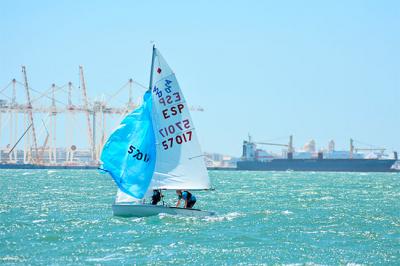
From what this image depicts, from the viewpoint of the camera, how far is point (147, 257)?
23422 millimetres

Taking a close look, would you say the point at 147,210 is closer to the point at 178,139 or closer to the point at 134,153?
the point at 134,153

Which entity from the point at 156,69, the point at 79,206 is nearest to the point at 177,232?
the point at 156,69

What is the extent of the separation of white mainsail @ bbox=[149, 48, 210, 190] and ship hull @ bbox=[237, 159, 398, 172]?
14185 centimetres

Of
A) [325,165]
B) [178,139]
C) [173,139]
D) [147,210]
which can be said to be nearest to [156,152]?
[173,139]

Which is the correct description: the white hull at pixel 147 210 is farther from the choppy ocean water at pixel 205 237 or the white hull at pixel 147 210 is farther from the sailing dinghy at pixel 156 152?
the choppy ocean water at pixel 205 237

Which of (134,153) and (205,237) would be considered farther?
(134,153)

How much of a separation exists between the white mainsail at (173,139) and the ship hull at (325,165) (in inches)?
5585

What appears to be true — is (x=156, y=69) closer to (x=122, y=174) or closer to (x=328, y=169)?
(x=122, y=174)

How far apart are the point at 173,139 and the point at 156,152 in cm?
69

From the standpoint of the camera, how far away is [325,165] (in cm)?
17712

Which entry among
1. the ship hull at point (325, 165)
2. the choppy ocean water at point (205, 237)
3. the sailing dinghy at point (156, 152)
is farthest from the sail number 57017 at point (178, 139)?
the ship hull at point (325, 165)

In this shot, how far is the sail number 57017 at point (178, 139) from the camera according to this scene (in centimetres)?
3103

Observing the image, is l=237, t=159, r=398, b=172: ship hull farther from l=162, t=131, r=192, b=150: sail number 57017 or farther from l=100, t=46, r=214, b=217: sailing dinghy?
l=162, t=131, r=192, b=150: sail number 57017

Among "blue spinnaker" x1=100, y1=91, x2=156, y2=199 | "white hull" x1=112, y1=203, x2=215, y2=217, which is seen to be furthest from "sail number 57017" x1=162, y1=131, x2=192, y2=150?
"white hull" x1=112, y1=203, x2=215, y2=217
